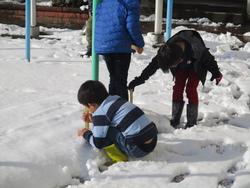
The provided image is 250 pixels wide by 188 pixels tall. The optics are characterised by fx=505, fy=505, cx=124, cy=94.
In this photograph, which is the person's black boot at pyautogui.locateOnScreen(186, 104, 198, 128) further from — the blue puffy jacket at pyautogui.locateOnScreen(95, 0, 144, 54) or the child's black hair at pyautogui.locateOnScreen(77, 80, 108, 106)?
the child's black hair at pyautogui.locateOnScreen(77, 80, 108, 106)

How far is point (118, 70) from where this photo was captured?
15.2 ft

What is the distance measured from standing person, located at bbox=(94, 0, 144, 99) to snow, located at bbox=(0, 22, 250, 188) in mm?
505

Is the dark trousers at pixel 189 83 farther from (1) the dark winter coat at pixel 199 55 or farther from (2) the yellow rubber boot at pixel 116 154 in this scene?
(2) the yellow rubber boot at pixel 116 154

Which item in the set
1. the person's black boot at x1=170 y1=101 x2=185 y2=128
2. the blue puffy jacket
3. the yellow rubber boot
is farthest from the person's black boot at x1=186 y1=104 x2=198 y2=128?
the yellow rubber boot

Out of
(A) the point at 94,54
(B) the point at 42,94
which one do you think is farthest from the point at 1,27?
(A) the point at 94,54

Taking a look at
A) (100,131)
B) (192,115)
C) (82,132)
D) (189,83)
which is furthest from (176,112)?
(100,131)

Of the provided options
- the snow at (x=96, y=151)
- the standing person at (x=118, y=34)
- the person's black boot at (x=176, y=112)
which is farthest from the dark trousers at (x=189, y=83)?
the standing person at (x=118, y=34)

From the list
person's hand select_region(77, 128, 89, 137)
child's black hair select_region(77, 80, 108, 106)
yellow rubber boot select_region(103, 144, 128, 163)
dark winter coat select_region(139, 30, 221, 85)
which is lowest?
yellow rubber boot select_region(103, 144, 128, 163)

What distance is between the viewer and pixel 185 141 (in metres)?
4.21

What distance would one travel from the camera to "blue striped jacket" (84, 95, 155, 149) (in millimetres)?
3701

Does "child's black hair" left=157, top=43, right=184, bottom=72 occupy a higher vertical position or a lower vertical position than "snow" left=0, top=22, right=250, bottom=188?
higher

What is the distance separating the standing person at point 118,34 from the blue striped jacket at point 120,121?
86 cm

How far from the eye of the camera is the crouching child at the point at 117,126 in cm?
371

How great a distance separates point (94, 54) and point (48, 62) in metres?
2.45
